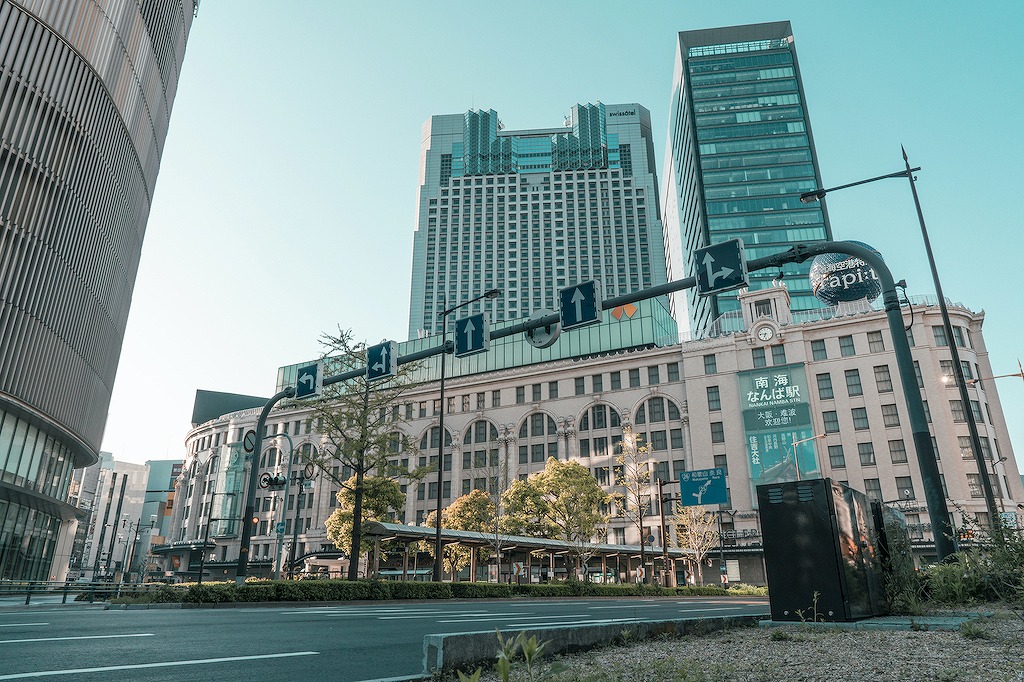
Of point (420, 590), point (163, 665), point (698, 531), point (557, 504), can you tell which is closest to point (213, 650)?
point (163, 665)

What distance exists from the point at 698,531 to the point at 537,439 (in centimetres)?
2338

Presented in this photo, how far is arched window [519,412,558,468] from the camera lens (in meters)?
72.3

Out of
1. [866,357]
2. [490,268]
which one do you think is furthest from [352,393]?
[490,268]

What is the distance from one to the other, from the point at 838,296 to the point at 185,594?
179ft

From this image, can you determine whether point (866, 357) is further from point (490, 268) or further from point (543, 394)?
point (490, 268)

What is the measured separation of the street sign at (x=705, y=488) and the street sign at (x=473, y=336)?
2448cm

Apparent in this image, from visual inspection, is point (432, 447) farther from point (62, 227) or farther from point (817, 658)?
point (817, 658)

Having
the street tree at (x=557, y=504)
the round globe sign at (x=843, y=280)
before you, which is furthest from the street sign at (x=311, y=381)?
the round globe sign at (x=843, y=280)

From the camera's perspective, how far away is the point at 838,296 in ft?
185

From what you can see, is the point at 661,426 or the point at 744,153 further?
the point at 744,153

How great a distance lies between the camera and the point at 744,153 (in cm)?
11919

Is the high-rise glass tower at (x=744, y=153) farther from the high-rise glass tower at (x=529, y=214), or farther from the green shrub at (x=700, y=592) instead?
the green shrub at (x=700, y=592)

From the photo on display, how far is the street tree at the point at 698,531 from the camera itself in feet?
173

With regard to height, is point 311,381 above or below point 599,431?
below
